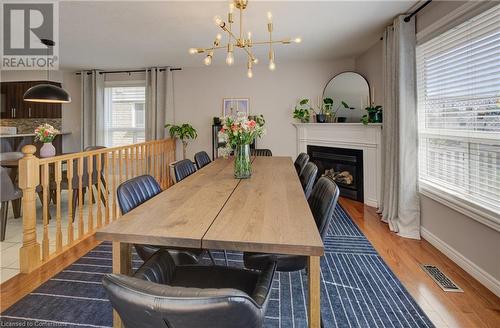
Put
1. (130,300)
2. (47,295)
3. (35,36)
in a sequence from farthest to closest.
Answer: (35,36)
(47,295)
(130,300)

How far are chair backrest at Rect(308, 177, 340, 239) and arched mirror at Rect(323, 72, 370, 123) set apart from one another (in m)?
3.41

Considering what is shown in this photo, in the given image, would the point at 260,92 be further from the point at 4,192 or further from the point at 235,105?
the point at 4,192

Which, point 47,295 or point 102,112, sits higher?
point 102,112

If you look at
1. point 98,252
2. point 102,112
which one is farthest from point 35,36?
point 98,252

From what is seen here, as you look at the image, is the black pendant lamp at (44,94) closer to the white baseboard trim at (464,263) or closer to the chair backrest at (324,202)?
the chair backrest at (324,202)

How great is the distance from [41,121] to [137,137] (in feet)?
7.60

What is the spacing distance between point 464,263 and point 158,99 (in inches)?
216

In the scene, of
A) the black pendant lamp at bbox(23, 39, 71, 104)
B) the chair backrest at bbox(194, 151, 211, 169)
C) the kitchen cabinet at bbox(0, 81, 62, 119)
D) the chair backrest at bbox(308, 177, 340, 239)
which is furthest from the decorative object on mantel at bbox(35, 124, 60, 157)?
the chair backrest at bbox(308, 177, 340, 239)

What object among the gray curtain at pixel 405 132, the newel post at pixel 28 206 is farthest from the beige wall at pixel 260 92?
the newel post at pixel 28 206

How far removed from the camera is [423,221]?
309 cm

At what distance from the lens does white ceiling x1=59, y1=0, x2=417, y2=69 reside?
2986mm

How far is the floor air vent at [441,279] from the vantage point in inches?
83.0

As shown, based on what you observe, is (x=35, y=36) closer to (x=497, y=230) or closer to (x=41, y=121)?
(x=41, y=121)

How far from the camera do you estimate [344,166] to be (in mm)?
4852
